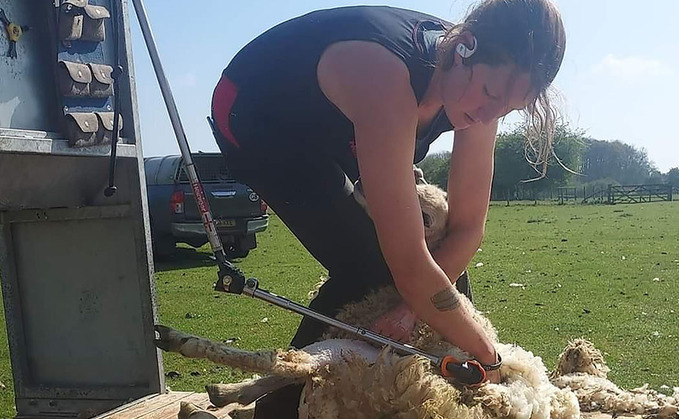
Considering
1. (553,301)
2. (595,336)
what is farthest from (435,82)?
(553,301)

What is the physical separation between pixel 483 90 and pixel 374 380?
0.90 m

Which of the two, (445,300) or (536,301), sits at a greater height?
(445,300)

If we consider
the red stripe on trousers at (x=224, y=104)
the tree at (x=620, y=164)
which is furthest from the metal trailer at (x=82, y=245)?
the tree at (x=620, y=164)

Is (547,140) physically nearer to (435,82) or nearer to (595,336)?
(435,82)

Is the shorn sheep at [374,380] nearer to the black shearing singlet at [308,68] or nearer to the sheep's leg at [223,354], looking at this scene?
the sheep's leg at [223,354]

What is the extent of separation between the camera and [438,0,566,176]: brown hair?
1.94 meters

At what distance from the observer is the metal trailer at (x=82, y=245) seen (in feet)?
8.58

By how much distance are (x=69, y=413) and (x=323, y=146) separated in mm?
1899

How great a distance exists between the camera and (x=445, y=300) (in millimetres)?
2061

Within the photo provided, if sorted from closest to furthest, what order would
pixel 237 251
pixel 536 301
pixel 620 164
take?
pixel 536 301
pixel 237 251
pixel 620 164

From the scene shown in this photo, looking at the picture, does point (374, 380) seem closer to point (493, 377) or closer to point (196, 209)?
point (493, 377)

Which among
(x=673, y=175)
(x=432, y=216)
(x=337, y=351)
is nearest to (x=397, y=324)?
(x=337, y=351)

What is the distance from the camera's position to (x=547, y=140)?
2.31 meters

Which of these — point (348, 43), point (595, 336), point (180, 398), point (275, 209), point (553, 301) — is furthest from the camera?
point (553, 301)
